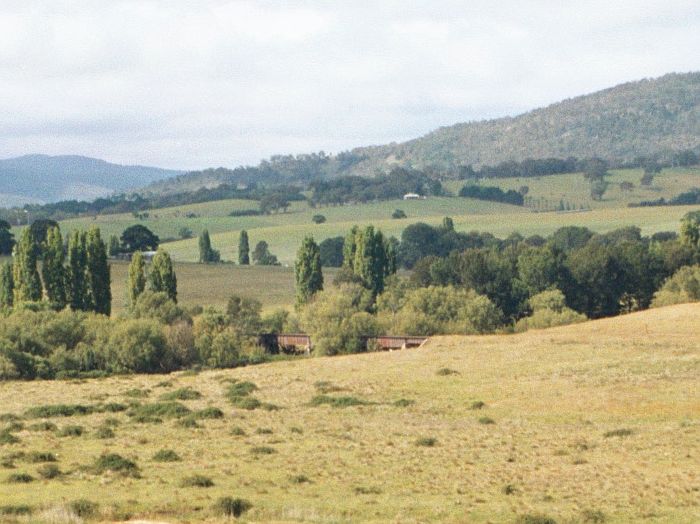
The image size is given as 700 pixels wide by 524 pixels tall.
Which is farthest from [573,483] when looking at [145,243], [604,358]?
[145,243]

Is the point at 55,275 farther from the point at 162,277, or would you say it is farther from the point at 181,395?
the point at 181,395

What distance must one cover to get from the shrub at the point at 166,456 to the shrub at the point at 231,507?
9947 millimetres

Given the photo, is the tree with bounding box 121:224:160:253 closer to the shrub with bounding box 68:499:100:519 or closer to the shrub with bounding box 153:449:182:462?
the shrub with bounding box 153:449:182:462

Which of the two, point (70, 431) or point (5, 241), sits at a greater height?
point (5, 241)

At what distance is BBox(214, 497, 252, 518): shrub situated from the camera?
3656 centimetres

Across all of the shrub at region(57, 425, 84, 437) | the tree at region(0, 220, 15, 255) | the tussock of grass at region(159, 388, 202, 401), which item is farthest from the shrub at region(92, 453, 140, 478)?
the tree at region(0, 220, 15, 255)

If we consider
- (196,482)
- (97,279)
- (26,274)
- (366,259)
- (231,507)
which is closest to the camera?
(231,507)

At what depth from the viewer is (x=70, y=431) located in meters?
56.1

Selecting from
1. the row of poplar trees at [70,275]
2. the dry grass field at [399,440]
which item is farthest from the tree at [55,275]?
the dry grass field at [399,440]

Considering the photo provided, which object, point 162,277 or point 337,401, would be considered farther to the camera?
point 162,277

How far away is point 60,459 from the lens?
157 feet

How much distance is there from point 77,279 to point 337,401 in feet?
175

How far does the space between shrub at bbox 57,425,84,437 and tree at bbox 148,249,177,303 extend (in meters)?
58.4

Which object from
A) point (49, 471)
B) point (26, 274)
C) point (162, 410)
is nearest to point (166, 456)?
point (49, 471)
